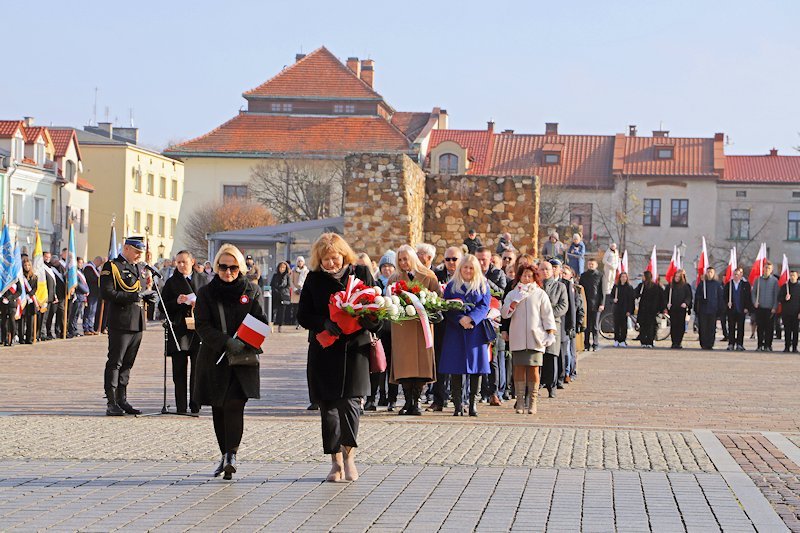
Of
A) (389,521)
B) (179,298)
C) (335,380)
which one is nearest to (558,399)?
(179,298)

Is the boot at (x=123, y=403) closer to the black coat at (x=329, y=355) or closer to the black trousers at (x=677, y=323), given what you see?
the black coat at (x=329, y=355)

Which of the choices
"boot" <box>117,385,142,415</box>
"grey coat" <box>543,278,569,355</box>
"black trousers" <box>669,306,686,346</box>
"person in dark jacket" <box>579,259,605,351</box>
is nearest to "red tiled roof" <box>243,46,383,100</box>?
"black trousers" <box>669,306,686,346</box>

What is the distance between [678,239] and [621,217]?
4305mm

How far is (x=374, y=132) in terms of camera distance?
77.6 metres

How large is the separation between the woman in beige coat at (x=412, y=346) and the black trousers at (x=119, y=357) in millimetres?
2584

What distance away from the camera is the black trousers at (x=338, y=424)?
9.79 meters

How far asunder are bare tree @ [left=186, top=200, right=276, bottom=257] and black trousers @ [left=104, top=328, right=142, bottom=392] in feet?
173

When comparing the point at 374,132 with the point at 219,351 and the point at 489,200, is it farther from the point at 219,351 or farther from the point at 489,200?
the point at 219,351

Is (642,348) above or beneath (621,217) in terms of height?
beneath

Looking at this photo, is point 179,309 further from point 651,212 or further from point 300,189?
point 651,212

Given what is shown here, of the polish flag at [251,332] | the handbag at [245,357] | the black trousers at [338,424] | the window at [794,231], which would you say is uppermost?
the window at [794,231]

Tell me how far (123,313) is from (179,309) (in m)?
0.56

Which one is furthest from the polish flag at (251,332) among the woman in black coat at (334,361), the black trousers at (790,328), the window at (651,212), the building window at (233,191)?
the window at (651,212)

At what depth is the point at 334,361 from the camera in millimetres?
9984
